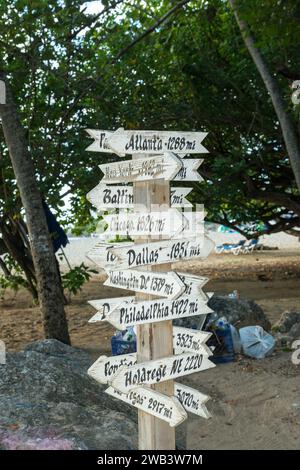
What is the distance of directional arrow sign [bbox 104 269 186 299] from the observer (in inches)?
140

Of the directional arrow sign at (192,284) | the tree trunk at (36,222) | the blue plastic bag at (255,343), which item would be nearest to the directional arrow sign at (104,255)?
the directional arrow sign at (192,284)

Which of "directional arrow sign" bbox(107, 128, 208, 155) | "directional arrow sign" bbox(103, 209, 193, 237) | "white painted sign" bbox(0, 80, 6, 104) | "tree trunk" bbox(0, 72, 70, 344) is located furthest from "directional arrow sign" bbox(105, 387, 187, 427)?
"white painted sign" bbox(0, 80, 6, 104)

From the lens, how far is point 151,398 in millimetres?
3666

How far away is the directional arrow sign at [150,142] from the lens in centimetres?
372

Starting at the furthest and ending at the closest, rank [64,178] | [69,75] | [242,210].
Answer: [242,210], [64,178], [69,75]

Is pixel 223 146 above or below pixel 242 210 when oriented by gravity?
above

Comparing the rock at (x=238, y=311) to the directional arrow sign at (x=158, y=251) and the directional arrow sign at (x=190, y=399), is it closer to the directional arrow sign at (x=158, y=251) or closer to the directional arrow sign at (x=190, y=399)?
the directional arrow sign at (x=190, y=399)

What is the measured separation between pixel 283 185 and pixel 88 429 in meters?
10.6

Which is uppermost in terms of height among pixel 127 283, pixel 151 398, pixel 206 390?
pixel 127 283

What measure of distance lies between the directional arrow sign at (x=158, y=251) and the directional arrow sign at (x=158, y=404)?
743mm

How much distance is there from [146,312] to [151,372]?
350 millimetres
